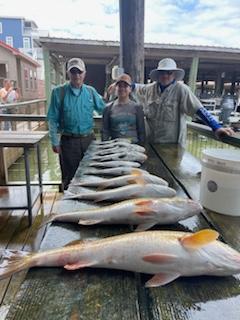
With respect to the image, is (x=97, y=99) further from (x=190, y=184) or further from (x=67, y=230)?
(x=67, y=230)

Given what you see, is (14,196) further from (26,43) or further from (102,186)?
(26,43)

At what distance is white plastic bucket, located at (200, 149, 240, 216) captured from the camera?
4.06ft

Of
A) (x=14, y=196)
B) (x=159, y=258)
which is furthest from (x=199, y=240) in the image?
(x=14, y=196)

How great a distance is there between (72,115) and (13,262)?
2.52 metres

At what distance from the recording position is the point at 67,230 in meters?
1.11

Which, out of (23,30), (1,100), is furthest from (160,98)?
(23,30)

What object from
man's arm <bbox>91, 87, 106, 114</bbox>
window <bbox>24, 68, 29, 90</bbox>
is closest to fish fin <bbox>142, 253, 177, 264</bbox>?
man's arm <bbox>91, 87, 106, 114</bbox>

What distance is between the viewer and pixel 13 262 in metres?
0.90

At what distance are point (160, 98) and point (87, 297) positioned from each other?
104 inches

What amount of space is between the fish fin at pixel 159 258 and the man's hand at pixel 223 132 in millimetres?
1692

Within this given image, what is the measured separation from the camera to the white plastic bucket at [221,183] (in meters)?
1.24

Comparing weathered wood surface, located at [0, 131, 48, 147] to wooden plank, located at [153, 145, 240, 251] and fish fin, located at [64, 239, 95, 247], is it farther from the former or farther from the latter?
fish fin, located at [64, 239, 95, 247]

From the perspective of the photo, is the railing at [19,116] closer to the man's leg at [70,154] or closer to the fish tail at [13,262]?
the man's leg at [70,154]

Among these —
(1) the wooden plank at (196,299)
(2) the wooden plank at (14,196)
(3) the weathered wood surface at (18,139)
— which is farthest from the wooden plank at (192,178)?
(2) the wooden plank at (14,196)
